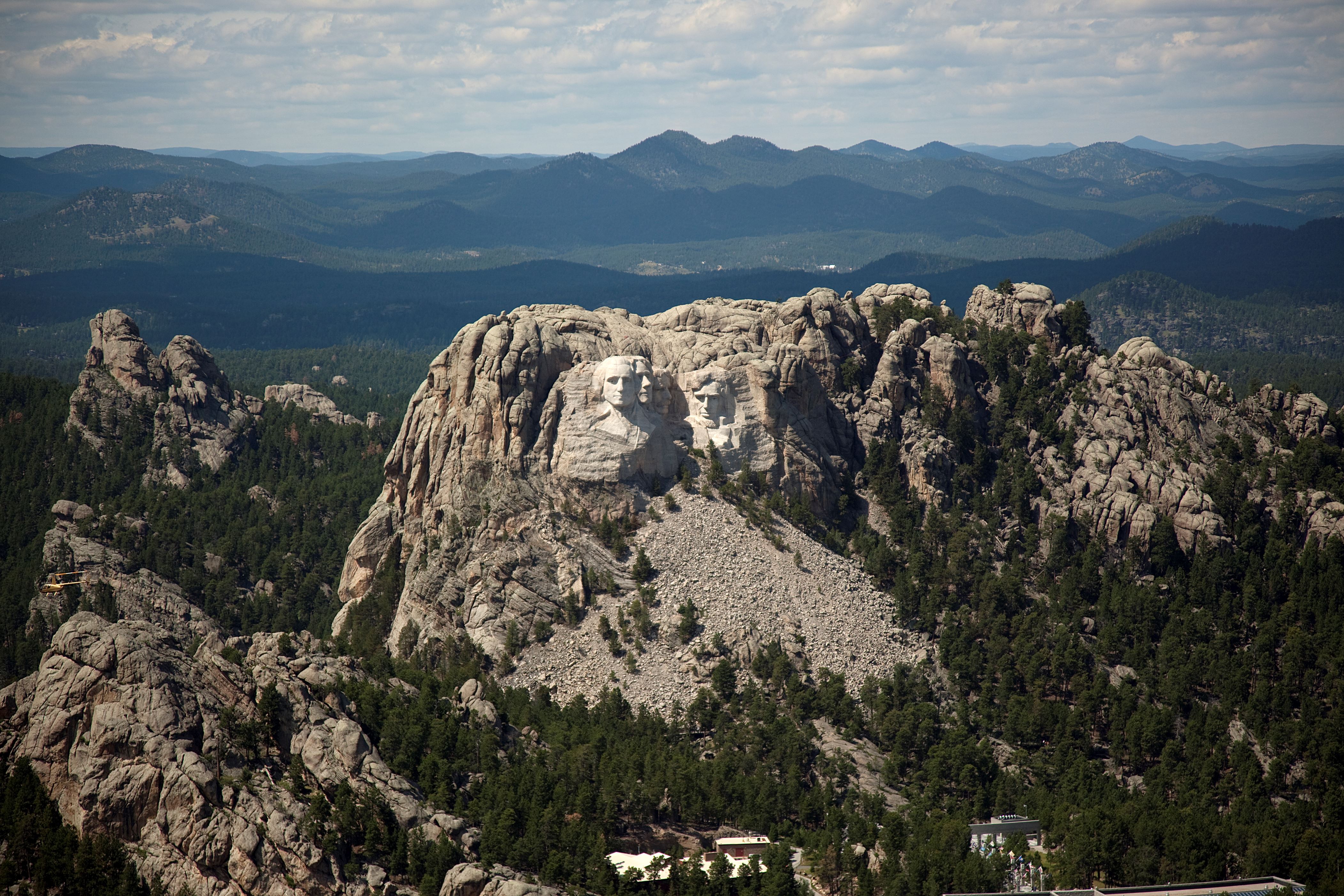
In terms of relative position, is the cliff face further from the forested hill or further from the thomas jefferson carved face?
the forested hill

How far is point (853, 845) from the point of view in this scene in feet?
283

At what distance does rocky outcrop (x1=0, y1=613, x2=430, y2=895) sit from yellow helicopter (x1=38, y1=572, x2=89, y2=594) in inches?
2127

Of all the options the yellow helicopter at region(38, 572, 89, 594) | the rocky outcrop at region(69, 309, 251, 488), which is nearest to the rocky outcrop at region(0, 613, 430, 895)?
the yellow helicopter at region(38, 572, 89, 594)

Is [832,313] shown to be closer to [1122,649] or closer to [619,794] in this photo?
[1122,649]

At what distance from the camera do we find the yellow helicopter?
433 ft

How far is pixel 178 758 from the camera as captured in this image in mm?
75438

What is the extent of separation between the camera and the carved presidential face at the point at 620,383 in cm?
11431

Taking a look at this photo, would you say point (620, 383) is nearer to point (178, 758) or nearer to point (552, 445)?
point (552, 445)

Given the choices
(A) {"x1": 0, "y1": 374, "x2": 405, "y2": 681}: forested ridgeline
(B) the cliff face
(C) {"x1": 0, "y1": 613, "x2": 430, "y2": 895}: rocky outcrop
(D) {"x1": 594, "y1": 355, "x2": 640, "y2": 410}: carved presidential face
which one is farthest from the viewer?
(A) {"x1": 0, "y1": 374, "x2": 405, "y2": 681}: forested ridgeline

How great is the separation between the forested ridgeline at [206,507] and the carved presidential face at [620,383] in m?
38.1

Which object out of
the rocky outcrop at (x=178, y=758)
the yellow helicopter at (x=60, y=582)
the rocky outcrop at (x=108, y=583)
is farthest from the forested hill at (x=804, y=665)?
the yellow helicopter at (x=60, y=582)

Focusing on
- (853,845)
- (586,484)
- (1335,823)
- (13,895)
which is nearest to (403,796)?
(13,895)

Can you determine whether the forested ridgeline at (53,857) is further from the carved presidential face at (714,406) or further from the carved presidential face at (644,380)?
the carved presidential face at (714,406)

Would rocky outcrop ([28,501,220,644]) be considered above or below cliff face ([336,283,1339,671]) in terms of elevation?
below
